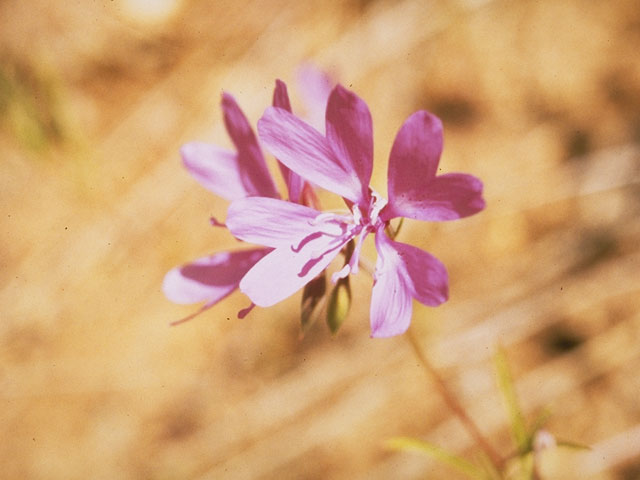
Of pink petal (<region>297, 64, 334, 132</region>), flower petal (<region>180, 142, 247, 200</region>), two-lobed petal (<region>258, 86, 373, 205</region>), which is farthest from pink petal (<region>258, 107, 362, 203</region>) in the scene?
pink petal (<region>297, 64, 334, 132</region>)

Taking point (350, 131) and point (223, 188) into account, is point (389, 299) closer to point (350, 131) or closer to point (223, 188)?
point (350, 131)

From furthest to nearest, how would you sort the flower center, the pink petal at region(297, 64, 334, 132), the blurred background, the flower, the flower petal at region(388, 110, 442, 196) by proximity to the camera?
the blurred background
the pink petal at region(297, 64, 334, 132)
the flower
the flower center
the flower petal at region(388, 110, 442, 196)

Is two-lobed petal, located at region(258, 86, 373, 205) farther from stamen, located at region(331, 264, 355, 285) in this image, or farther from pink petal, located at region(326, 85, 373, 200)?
stamen, located at region(331, 264, 355, 285)

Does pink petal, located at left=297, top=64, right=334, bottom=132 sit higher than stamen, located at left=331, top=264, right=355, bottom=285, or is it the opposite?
pink petal, located at left=297, top=64, right=334, bottom=132

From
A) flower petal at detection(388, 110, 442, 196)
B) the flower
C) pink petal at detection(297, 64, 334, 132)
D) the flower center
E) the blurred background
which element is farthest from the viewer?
the blurred background

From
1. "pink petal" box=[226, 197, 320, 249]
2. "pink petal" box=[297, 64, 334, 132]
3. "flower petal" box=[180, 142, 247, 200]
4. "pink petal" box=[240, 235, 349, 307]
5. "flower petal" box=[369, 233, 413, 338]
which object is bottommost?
"flower petal" box=[369, 233, 413, 338]

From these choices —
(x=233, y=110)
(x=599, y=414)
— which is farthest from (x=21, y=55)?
(x=599, y=414)
